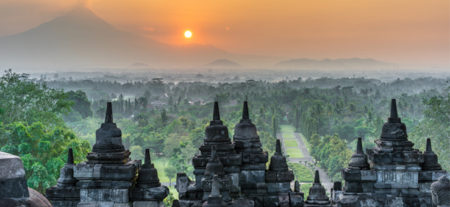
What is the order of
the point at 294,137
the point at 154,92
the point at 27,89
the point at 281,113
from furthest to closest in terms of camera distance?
the point at 154,92 < the point at 281,113 < the point at 294,137 < the point at 27,89

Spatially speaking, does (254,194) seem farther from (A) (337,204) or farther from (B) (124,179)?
(B) (124,179)

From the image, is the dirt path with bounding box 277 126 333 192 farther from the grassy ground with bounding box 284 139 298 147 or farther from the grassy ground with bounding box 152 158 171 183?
the grassy ground with bounding box 152 158 171 183

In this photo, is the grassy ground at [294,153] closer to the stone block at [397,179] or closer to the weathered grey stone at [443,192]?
the stone block at [397,179]

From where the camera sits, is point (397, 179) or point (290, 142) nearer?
point (397, 179)

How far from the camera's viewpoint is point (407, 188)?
1316 cm

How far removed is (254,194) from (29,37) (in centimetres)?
16071

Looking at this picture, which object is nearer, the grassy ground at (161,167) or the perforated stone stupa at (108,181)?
the perforated stone stupa at (108,181)

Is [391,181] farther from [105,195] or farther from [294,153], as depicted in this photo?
[294,153]

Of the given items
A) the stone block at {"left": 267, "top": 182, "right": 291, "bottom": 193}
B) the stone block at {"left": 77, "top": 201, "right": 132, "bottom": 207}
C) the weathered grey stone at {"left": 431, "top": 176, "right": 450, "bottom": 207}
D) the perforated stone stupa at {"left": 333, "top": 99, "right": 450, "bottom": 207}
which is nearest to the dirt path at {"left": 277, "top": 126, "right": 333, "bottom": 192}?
the perforated stone stupa at {"left": 333, "top": 99, "right": 450, "bottom": 207}

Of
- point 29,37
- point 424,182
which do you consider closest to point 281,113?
point 29,37

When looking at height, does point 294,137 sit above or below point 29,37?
below

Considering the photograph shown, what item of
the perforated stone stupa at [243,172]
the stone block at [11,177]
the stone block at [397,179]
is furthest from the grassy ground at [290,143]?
the stone block at [11,177]

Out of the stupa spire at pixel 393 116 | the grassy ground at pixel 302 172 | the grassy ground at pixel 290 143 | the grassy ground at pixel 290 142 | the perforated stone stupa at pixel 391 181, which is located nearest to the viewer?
the perforated stone stupa at pixel 391 181

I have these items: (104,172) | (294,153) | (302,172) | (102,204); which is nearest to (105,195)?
(102,204)
